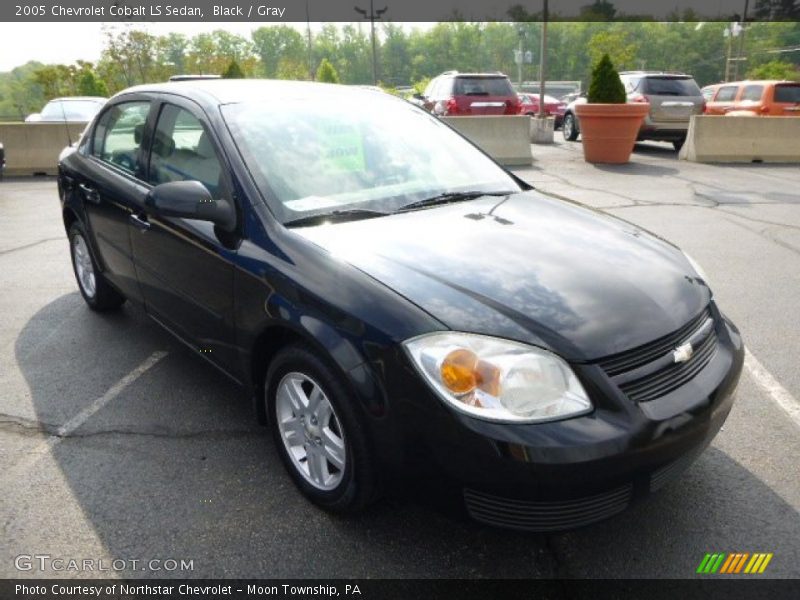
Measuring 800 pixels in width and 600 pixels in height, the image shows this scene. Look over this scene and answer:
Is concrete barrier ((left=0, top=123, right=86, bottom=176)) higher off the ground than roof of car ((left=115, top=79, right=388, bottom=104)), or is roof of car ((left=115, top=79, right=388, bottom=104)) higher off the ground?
→ roof of car ((left=115, top=79, right=388, bottom=104))

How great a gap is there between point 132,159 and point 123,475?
6.19ft

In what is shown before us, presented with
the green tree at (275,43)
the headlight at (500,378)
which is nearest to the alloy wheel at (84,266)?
the headlight at (500,378)

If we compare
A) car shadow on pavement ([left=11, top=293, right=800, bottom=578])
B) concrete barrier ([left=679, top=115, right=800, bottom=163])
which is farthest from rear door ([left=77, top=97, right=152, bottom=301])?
concrete barrier ([left=679, top=115, right=800, bottom=163])

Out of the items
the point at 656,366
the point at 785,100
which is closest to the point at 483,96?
the point at 785,100

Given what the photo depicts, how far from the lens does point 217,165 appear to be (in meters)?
2.93

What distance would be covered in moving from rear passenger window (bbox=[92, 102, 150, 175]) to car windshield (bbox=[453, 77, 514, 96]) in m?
11.4

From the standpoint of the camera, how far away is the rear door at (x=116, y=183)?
12.3 feet

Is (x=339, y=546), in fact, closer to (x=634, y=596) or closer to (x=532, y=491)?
(x=532, y=491)

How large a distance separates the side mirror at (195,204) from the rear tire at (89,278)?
1992mm

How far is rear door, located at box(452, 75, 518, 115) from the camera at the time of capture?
14758 millimetres

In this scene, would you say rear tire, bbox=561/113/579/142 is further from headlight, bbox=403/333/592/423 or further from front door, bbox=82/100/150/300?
headlight, bbox=403/333/592/423

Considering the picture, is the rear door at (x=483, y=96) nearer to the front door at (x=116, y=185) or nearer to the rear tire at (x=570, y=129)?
the rear tire at (x=570, y=129)

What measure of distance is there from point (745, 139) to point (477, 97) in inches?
221

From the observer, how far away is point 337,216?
2.75 m
